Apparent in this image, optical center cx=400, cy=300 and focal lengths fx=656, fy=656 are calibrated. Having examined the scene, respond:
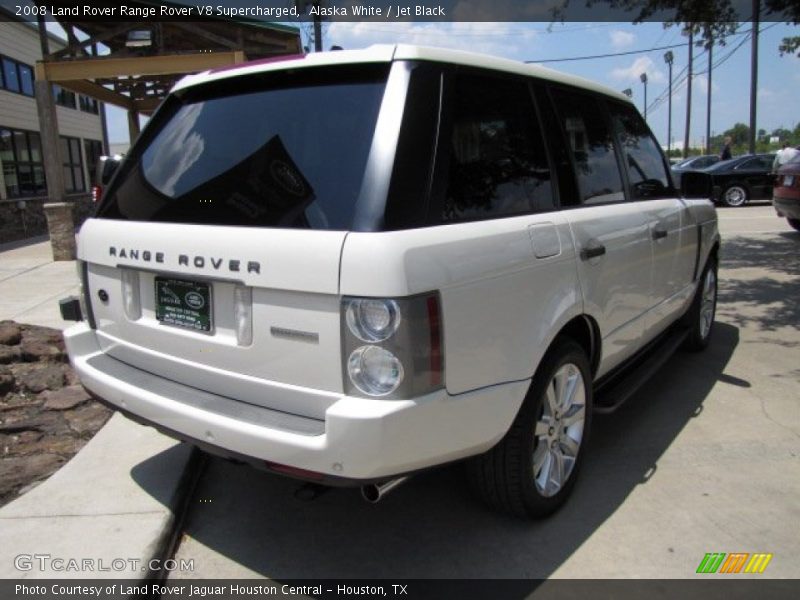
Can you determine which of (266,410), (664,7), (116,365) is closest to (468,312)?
(266,410)

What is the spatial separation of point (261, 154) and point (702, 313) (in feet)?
13.3

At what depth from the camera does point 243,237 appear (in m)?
2.31

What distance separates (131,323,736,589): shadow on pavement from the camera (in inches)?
105

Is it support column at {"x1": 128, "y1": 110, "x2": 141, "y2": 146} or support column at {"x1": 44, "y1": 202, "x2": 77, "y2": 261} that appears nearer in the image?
support column at {"x1": 44, "y1": 202, "x2": 77, "y2": 261}

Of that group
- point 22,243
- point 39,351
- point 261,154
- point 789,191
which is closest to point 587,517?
point 261,154

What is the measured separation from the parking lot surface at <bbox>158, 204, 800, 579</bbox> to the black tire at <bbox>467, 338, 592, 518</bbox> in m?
0.15

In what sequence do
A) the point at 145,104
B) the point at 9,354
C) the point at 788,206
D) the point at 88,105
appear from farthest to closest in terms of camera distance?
the point at 88,105 < the point at 145,104 < the point at 788,206 < the point at 9,354

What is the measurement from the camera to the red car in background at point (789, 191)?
10930mm

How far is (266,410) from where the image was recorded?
2352mm

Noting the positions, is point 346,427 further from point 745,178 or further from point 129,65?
point 745,178

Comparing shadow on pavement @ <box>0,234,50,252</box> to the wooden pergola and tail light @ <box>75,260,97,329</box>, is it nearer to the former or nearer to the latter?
the wooden pergola

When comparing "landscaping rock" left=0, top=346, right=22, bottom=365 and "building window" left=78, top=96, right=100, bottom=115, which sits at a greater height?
"building window" left=78, top=96, right=100, bottom=115

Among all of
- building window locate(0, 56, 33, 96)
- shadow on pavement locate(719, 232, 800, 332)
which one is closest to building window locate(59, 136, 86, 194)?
building window locate(0, 56, 33, 96)

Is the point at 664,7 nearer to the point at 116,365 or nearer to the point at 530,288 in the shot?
the point at 530,288
